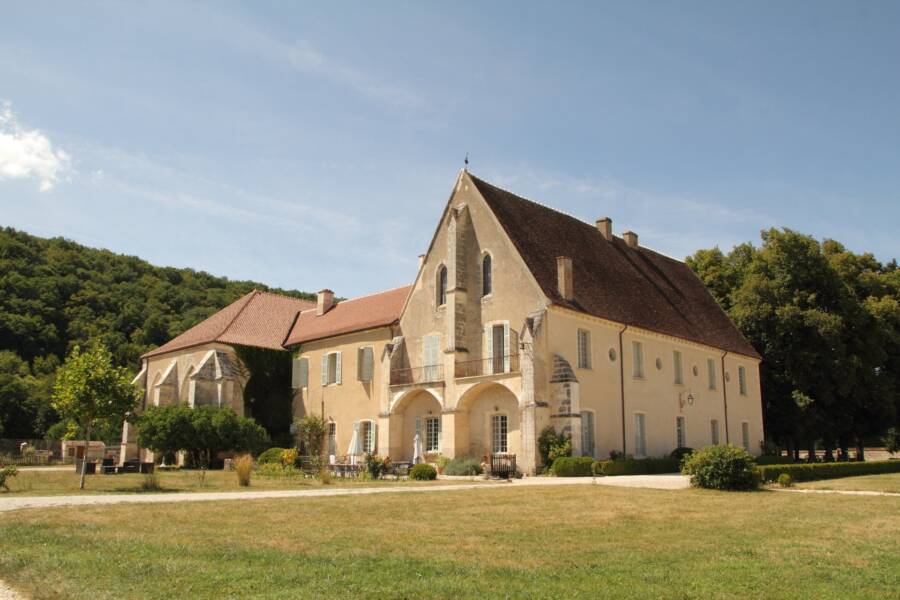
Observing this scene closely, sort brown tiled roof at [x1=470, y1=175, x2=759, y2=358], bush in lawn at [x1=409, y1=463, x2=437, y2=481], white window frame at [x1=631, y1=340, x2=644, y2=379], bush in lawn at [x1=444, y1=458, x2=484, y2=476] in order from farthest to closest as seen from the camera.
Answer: white window frame at [x1=631, y1=340, x2=644, y2=379], brown tiled roof at [x1=470, y1=175, x2=759, y2=358], bush in lawn at [x1=444, y1=458, x2=484, y2=476], bush in lawn at [x1=409, y1=463, x2=437, y2=481]

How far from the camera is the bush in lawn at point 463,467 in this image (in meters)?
27.5

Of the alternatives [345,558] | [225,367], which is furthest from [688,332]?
[345,558]

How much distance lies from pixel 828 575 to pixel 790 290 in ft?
118

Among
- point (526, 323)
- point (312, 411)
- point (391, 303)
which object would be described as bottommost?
point (312, 411)

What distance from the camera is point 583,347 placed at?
2978 cm

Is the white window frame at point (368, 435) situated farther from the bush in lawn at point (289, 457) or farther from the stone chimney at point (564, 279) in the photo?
the stone chimney at point (564, 279)

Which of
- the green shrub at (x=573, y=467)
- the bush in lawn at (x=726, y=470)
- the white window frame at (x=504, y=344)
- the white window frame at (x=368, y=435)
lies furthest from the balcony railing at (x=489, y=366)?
the bush in lawn at (x=726, y=470)

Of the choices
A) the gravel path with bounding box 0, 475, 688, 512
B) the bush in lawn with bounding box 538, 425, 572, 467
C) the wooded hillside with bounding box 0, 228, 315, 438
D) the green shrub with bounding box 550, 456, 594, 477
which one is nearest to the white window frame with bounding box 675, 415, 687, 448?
the bush in lawn with bounding box 538, 425, 572, 467

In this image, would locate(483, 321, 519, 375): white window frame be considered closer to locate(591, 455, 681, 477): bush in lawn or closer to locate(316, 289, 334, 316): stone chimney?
locate(591, 455, 681, 477): bush in lawn

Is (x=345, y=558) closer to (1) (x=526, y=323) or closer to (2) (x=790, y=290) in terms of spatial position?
(1) (x=526, y=323)

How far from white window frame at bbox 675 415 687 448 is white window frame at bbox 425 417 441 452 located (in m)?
10.8

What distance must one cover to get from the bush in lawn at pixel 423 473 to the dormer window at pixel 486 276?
7863 mm

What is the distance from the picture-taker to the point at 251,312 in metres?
42.3

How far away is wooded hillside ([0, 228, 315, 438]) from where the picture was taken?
6109 centimetres
